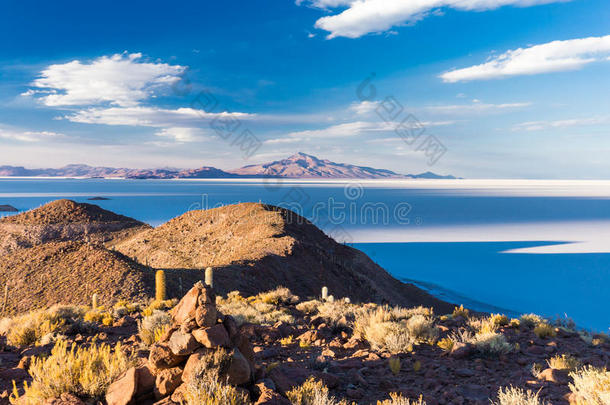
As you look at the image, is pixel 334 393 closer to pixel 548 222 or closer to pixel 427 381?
pixel 427 381

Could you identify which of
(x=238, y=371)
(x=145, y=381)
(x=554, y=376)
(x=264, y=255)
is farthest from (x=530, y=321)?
(x=264, y=255)

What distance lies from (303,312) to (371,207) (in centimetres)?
10366

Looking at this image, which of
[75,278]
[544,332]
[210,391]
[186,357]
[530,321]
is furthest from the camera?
[75,278]

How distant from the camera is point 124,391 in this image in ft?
14.7

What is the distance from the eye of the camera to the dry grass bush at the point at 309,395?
15.0ft

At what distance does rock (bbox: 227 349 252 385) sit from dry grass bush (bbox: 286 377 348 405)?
1.83 feet

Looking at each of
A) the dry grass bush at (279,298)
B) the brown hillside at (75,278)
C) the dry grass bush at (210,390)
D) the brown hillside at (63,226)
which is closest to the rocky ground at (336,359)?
the dry grass bush at (210,390)

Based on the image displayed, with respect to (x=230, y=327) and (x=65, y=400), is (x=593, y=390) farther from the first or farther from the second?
(x=65, y=400)

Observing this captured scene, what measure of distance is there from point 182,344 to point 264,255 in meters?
20.2

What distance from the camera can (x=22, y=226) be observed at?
38656 mm

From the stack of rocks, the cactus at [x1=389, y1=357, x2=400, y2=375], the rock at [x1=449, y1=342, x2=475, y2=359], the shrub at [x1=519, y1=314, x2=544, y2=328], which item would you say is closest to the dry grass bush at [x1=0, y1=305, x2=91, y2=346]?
the stack of rocks

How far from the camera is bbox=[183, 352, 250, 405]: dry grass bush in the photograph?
420cm

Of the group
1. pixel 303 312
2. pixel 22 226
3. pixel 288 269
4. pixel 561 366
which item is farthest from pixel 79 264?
pixel 22 226

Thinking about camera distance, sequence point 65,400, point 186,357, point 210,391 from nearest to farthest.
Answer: point 210,391
point 65,400
point 186,357
